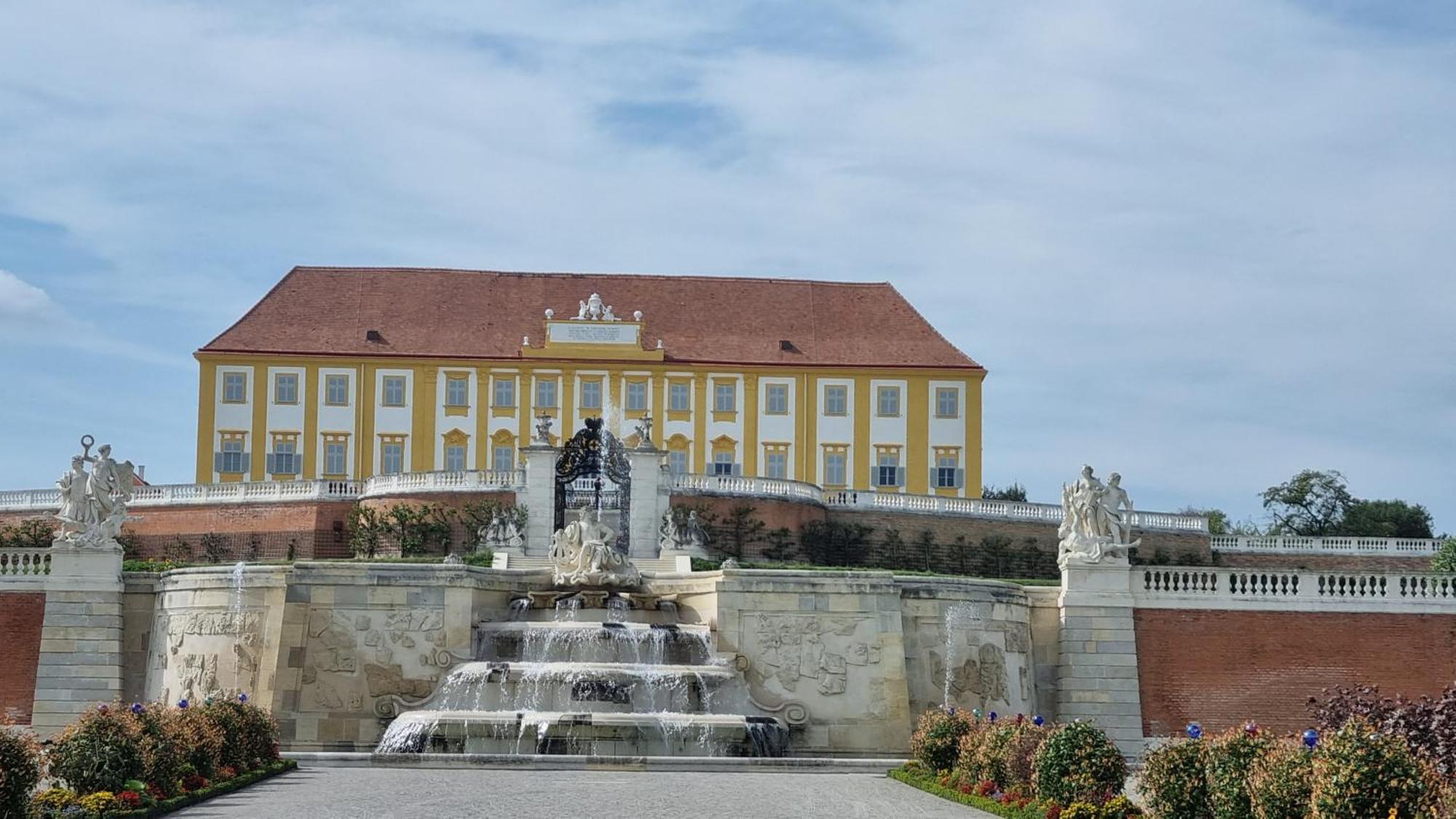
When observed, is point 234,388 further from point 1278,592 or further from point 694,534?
point 1278,592

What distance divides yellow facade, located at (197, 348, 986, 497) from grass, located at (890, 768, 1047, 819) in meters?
43.9

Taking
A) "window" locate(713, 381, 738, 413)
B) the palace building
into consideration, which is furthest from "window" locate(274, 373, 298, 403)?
"window" locate(713, 381, 738, 413)

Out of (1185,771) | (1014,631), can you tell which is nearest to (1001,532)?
(1014,631)

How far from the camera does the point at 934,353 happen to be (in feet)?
245

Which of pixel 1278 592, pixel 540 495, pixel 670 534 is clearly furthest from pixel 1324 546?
pixel 540 495

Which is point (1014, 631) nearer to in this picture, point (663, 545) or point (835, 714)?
point (835, 714)

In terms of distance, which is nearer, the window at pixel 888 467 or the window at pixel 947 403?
the window at pixel 888 467

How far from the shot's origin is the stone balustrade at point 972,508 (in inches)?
2382

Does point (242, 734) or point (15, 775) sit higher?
point (15, 775)

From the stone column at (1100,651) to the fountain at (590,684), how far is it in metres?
6.63

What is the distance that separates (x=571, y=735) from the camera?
3083 centimetres

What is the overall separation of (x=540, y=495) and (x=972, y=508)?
1399 centimetres

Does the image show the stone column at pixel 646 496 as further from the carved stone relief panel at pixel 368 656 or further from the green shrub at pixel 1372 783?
the green shrub at pixel 1372 783

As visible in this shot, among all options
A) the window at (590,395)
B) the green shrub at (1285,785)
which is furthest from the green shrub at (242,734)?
the window at (590,395)
